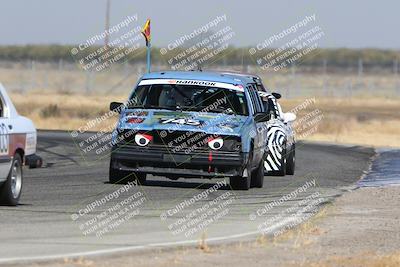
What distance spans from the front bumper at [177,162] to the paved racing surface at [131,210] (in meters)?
0.31

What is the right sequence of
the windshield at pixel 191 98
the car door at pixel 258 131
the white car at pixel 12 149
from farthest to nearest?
the car door at pixel 258 131 < the windshield at pixel 191 98 < the white car at pixel 12 149

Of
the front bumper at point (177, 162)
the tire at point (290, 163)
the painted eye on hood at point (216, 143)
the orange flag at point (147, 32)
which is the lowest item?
the tire at point (290, 163)

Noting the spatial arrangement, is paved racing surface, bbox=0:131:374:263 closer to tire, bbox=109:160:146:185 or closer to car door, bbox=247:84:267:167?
tire, bbox=109:160:146:185

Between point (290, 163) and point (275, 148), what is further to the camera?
point (290, 163)

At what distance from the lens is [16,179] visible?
16.3m

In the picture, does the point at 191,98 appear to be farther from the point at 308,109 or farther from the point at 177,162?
the point at 308,109

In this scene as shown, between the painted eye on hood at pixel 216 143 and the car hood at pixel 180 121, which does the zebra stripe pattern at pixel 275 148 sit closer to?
the car hood at pixel 180 121

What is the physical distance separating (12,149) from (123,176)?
402 cm

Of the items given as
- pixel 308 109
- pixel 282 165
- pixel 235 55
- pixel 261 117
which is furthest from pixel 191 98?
pixel 235 55

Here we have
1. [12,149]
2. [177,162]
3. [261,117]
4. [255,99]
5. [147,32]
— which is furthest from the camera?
[147,32]

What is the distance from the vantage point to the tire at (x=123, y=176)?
19.3 meters

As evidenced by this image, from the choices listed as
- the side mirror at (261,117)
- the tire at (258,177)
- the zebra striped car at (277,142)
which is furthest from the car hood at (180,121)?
the zebra striped car at (277,142)

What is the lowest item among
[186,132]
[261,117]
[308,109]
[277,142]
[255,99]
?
[308,109]

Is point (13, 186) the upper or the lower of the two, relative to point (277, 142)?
upper
